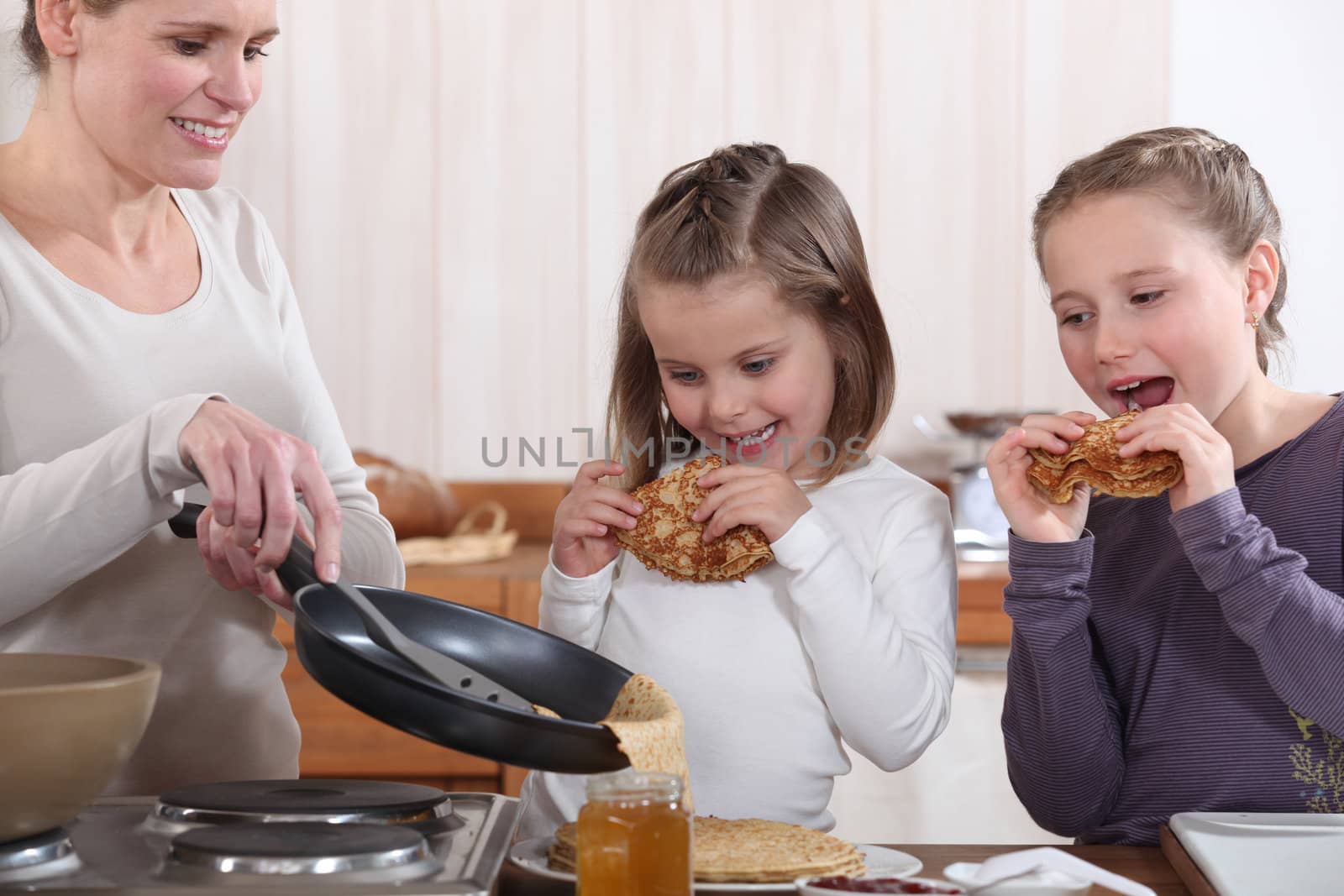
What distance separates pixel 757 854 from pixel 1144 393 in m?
0.60

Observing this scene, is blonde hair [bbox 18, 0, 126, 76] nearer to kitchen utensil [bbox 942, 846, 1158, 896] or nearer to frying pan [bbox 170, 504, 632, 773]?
frying pan [bbox 170, 504, 632, 773]

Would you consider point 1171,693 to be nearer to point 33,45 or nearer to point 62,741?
point 62,741

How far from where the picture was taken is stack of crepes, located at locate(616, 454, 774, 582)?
3.90 feet

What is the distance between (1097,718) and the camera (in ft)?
3.76

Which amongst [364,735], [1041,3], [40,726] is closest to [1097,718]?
[40,726]

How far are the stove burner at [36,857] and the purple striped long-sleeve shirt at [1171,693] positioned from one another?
765 millimetres

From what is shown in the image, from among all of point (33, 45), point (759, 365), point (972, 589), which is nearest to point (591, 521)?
point (759, 365)

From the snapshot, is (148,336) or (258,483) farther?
(148,336)

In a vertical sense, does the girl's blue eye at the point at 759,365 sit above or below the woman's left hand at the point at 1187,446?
above

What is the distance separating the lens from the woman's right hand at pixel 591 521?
122 cm

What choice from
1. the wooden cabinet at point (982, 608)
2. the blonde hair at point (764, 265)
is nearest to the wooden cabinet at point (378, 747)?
the wooden cabinet at point (982, 608)

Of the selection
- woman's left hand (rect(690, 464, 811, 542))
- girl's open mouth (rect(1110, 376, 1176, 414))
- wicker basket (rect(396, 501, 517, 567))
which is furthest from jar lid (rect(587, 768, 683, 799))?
wicker basket (rect(396, 501, 517, 567))

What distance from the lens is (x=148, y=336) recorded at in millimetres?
1223

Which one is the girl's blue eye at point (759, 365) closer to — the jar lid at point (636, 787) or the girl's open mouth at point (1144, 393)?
the girl's open mouth at point (1144, 393)
